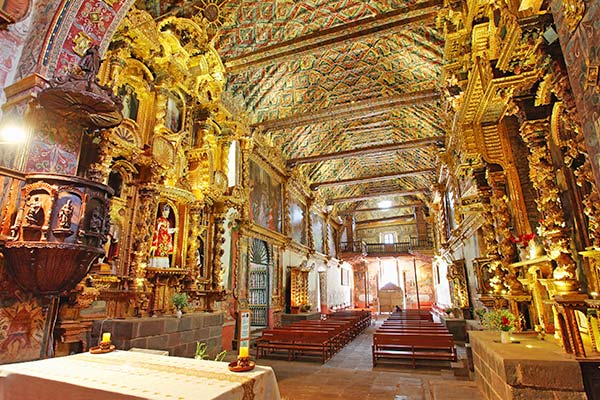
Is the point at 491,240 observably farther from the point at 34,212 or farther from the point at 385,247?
the point at 385,247

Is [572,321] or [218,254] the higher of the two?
[218,254]

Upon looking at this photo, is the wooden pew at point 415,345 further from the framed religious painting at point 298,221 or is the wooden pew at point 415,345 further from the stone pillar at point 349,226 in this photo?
the stone pillar at point 349,226

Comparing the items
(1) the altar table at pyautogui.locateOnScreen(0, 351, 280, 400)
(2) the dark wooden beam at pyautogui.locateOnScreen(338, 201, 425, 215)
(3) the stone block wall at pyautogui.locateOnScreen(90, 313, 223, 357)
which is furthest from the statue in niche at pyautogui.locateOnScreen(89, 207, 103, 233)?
(2) the dark wooden beam at pyautogui.locateOnScreen(338, 201, 425, 215)

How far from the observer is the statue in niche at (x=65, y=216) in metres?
3.88

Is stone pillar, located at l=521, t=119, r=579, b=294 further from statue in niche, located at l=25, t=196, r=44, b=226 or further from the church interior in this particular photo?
statue in niche, located at l=25, t=196, r=44, b=226

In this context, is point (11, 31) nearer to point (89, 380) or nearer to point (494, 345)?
point (89, 380)

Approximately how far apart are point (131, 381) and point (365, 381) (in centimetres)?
514

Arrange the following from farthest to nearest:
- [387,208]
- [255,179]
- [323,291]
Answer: [387,208]
[323,291]
[255,179]

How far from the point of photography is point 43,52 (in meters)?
4.52

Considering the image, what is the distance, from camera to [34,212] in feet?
12.6

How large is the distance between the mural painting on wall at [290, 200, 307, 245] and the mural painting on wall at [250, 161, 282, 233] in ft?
5.22

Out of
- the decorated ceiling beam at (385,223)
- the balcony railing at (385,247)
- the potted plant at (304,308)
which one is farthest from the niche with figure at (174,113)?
the decorated ceiling beam at (385,223)

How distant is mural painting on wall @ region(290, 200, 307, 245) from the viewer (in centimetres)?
1673

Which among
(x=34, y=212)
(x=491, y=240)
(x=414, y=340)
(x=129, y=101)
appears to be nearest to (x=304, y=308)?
(x=414, y=340)
